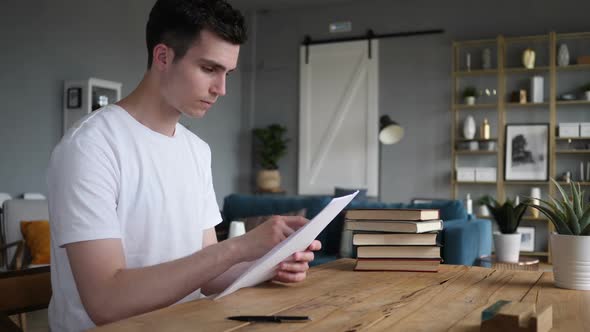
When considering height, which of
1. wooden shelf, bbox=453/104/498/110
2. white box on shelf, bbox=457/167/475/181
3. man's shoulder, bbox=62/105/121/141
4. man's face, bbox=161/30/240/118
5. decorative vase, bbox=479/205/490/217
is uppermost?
wooden shelf, bbox=453/104/498/110

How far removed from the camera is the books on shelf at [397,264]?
1.59 meters

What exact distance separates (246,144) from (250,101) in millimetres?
668

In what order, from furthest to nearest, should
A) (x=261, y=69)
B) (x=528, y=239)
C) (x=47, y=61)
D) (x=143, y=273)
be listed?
(x=261, y=69) < (x=528, y=239) < (x=47, y=61) < (x=143, y=273)

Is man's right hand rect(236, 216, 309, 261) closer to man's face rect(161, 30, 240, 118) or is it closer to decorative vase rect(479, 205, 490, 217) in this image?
man's face rect(161, 30, 240, 118)

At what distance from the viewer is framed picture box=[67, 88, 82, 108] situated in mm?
6211

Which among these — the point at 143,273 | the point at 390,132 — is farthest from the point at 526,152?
the point at 143,273

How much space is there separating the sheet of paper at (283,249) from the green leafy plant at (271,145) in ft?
24.8

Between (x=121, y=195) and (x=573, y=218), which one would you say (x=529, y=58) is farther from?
(x=121, y=195)

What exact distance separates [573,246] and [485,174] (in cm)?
668

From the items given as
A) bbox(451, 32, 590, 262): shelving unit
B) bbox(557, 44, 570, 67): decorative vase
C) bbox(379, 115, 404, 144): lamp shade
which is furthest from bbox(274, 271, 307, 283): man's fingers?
bbox(557, 44, 570, 67): decorative vase

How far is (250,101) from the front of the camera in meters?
9.41

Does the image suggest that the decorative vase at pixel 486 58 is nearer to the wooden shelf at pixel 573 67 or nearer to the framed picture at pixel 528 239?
the wooden shelf at pixel 573 67

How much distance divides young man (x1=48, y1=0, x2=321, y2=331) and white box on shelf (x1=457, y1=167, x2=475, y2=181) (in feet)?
21.9

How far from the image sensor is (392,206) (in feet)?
16.4
